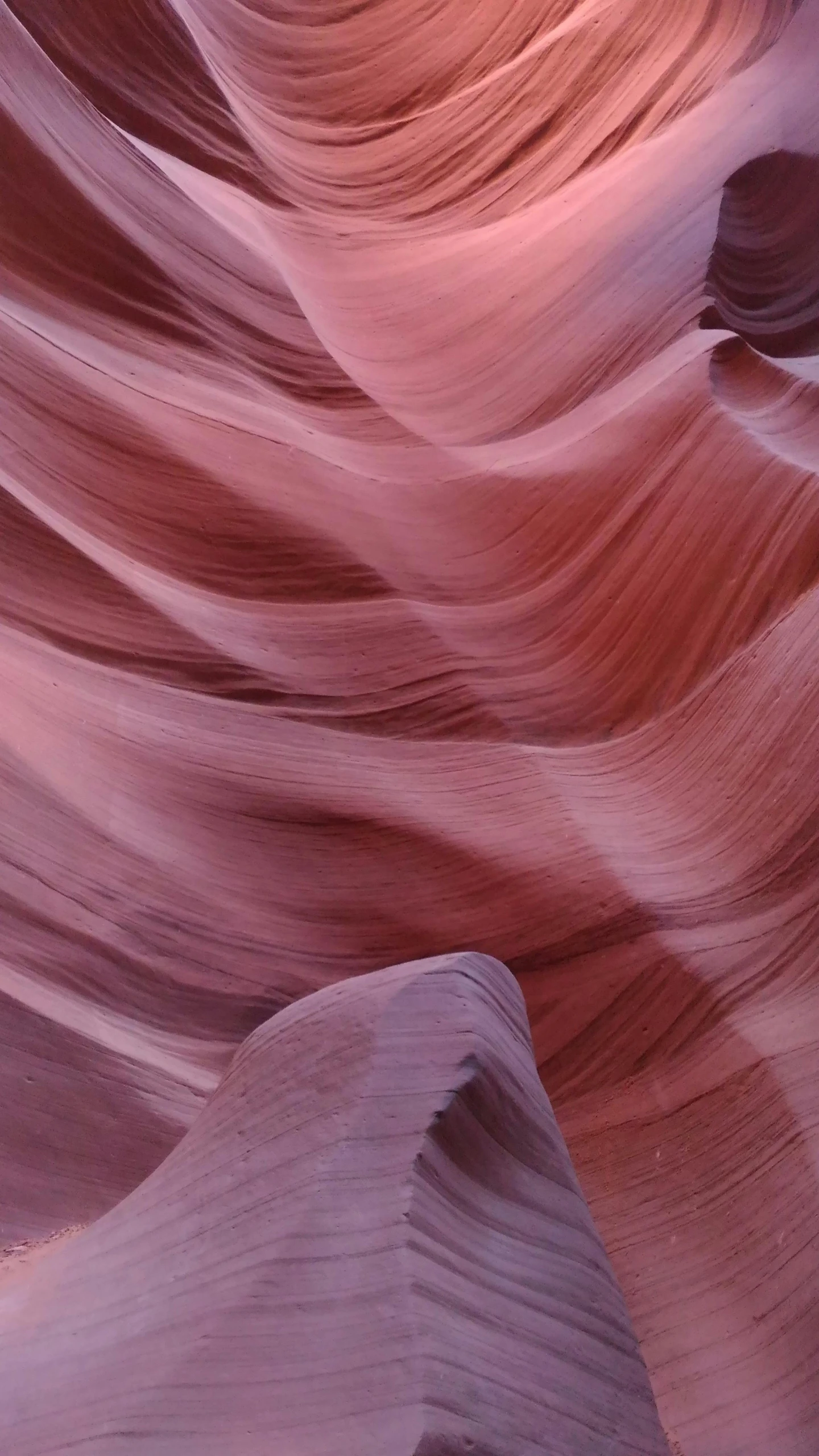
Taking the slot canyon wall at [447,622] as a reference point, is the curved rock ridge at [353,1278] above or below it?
below

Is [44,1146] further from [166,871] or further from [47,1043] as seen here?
[166,871]

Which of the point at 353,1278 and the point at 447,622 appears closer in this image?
the point at 353,1278

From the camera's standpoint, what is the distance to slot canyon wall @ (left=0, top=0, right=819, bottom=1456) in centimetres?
118

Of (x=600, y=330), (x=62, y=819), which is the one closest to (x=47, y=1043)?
(x=62, y=819)

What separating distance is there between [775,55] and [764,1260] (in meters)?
2.15

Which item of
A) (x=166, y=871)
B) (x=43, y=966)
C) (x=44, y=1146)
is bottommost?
(x=44, y=1146)

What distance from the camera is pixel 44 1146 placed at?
1.07m

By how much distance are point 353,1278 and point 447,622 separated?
0.97 meters

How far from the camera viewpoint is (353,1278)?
0.87 m

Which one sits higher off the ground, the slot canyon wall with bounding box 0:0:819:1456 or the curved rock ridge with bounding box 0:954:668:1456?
the slot canyon wall with bounding box 0:0:819:1456

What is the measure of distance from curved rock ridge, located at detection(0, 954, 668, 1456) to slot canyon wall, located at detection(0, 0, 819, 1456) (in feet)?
0.54

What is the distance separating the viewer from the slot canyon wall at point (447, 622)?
1.18 metres

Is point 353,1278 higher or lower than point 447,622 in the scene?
lower

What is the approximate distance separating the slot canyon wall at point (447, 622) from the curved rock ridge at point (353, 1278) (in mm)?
164
